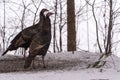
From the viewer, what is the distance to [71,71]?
617cm

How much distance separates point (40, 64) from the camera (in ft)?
23.4

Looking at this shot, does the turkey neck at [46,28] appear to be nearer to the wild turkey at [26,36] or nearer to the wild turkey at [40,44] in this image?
the wild turkey at [40,44]

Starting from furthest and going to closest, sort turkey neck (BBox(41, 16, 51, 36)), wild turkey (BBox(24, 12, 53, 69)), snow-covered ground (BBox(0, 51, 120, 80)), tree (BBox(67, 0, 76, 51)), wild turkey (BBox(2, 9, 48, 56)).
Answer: tree (BBox(67, 0, 76, 51)) → wild turkey (BBox(2, 9, 48, 56)) → turkey neck (BBox(41, 16, 51, 36)) → wild turkey (BBox(24, 12, 53, 69)) → snow-covered ground (BBox(0, 51, 120, 80))

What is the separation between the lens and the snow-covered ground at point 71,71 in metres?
5.54

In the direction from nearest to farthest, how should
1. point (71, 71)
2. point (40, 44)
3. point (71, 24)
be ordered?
point (71, 71), point (40, 44), point (71, 24)

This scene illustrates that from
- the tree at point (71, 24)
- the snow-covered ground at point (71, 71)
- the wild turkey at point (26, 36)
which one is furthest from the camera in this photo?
the tree at point (71, 24)

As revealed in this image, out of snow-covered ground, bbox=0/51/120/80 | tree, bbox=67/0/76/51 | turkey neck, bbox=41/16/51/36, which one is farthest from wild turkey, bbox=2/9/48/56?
tree, bbox=67/0/76/51

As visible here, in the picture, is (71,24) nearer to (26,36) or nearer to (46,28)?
(26,36)

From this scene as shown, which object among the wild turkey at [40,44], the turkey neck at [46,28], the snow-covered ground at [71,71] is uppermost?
the turkey neck at [46,28]

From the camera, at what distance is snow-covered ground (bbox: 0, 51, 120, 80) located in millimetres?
5535

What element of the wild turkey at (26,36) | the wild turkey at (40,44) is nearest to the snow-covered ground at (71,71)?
the wild turkey at (40,44)

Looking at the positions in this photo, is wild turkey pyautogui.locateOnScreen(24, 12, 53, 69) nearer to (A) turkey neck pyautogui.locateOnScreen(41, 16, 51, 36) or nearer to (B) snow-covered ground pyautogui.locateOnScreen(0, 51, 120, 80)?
(A) turkey neck pyautogui.locateOnScreen(41, 16, 51, 36)

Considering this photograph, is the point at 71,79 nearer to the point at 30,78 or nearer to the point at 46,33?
the point at 30,78

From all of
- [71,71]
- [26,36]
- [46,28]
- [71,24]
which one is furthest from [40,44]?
[71,24]
